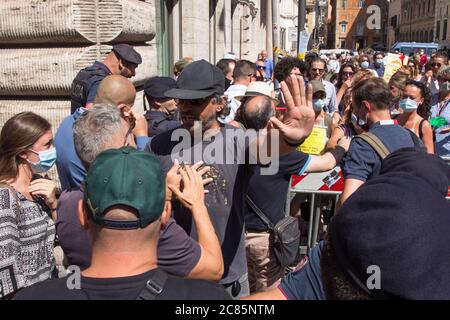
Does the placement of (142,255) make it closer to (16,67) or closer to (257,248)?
(257,248)

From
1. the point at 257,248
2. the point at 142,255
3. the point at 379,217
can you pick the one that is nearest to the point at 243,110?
the point at 257,248

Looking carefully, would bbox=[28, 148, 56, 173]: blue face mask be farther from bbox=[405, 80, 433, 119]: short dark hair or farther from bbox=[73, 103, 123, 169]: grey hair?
bbox=[405, 80, 433, 119]: short dark hair

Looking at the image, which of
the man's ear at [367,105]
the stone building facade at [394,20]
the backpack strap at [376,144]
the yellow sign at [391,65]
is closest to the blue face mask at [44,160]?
the backpack strap at [376,144]

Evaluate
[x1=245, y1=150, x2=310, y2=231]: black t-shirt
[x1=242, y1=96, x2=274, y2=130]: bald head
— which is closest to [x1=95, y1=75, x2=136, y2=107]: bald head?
[x1=242, y1=96, x2=274, y2=130]: bald head

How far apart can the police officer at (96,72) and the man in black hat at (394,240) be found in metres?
2.76

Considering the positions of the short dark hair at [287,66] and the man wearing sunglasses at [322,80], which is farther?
the man wearing sunglasses at [322,80]

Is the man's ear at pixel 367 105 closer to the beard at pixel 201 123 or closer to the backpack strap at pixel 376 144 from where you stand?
the backpack strap at pixel 376 144

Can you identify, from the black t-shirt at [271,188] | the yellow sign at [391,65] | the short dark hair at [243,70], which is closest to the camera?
the black t-shirt at [271,188]

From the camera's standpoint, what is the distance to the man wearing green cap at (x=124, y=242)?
1454mm

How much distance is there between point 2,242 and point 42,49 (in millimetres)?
3110

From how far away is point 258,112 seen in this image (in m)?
3.42

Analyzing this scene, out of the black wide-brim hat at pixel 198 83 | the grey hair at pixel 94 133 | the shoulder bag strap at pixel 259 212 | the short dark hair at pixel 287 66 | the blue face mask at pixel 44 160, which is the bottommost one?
the shoulder bag strap at pixel 259 212

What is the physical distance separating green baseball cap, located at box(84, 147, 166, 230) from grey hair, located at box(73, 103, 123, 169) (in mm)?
860

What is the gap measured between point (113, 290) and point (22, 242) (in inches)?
49.8
